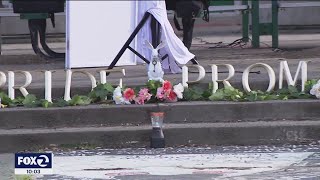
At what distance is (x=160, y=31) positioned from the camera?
11.6 meters

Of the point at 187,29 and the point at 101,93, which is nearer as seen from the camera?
the point at 101,93

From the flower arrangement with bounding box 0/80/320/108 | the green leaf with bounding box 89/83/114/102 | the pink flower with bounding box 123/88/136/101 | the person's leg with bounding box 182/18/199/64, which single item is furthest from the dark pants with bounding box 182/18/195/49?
the pink flower with bounding box 123/88/136/101

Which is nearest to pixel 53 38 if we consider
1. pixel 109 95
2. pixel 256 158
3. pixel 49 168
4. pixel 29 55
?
pixel 29 55

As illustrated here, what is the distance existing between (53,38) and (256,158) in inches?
497

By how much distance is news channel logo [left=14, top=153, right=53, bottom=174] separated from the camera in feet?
20.2

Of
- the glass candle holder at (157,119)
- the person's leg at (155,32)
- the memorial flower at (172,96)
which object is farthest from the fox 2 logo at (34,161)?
the person's leg at (155,32)

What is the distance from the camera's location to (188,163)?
849 cm

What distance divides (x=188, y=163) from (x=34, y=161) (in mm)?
2594

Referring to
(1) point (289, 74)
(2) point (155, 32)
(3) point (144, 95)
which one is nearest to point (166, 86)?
(3) point (144, 95)

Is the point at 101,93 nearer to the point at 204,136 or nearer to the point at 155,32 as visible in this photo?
the point at 204,136

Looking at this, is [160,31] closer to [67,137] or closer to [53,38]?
[67,137]

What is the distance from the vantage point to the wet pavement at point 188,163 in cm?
798

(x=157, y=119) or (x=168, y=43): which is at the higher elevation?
(x=168, y=43)

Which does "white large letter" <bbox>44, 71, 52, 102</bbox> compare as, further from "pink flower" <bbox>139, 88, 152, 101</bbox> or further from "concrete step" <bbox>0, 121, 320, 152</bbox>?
"pink flower" <bbox>139, 88, 152, 101</bbox>
